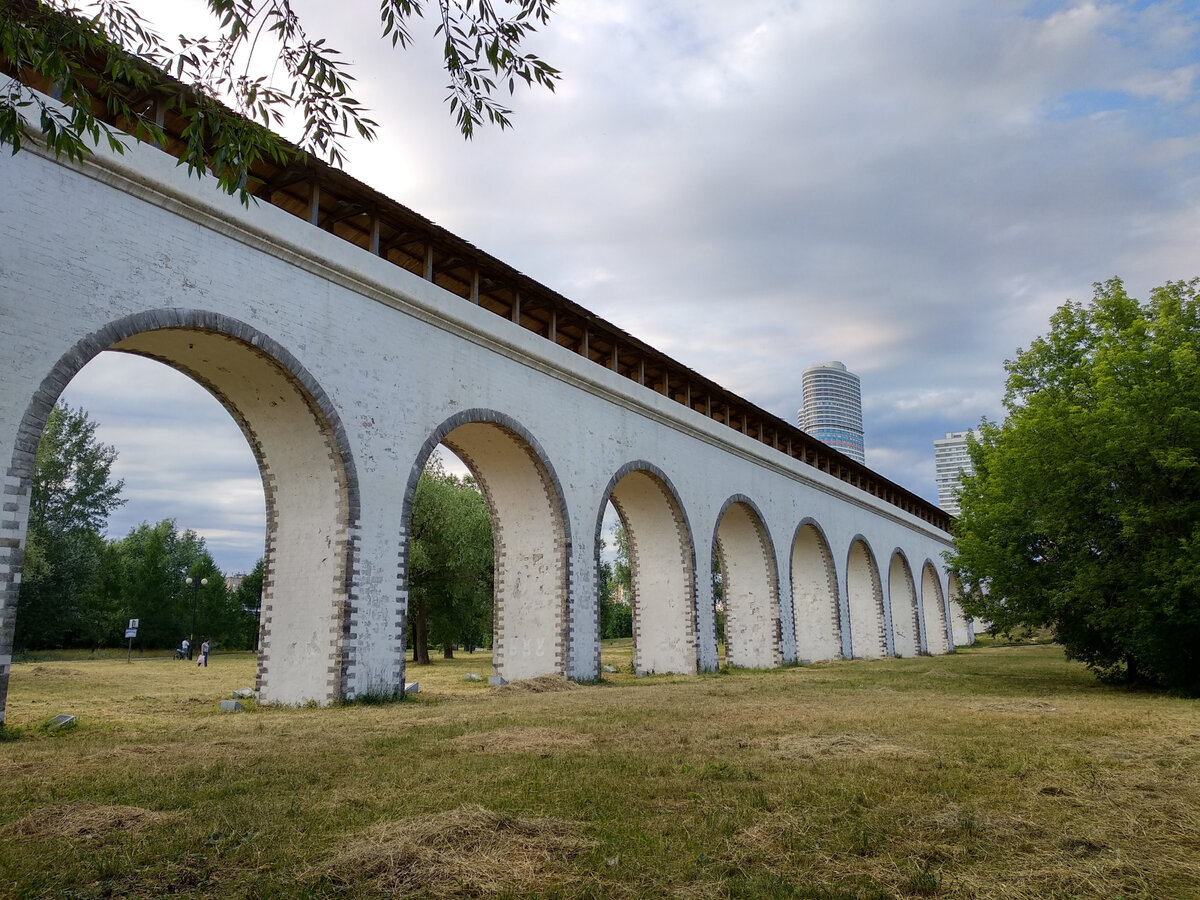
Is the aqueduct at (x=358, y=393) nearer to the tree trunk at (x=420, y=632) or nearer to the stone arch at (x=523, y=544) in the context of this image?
the stone arch at (x=523, y=544)

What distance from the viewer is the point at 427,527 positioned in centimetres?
2591

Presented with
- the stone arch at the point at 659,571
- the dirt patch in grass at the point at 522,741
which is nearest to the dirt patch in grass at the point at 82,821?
the dirt patch in grass at the point at 522,741

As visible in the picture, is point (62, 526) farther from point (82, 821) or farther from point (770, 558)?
point (82, 821)

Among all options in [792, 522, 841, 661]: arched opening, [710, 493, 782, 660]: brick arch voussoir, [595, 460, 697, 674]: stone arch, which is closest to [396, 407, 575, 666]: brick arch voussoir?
[595, 460, 697, 674]: stone arch

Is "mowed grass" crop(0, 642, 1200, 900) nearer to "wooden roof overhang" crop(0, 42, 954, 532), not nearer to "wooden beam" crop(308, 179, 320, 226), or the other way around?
"wooden roof overhang" crop(0, 42, 954, 532)

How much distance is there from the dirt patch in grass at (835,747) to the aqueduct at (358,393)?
6.40 meters

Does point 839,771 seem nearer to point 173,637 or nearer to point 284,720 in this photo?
point 284,720

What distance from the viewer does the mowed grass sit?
10.9ft

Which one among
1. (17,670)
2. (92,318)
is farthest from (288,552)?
(17,670)

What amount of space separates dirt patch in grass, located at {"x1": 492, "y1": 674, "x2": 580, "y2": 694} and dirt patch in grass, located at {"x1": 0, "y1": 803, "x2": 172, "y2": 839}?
28.7 feet

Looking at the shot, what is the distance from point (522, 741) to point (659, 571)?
509 inches

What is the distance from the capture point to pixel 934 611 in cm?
4056

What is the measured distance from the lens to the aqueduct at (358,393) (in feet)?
27.4

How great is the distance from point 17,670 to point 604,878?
21665mm
